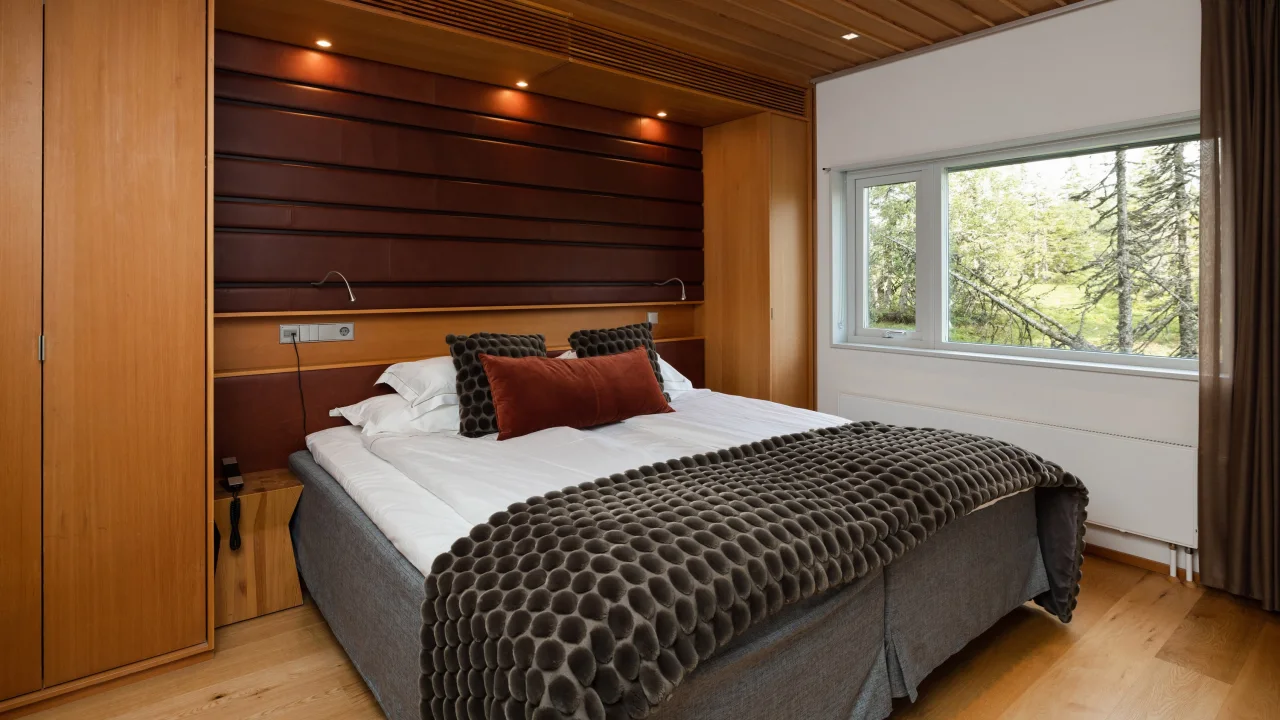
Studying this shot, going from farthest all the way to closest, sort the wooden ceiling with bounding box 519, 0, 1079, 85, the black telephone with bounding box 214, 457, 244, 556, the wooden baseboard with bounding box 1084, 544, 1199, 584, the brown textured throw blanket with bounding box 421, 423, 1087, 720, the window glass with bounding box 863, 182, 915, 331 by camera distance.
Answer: the window glass with bounding box 863, 182, 915, 331, the wooden ceiling with bounding box 519, 0, 1079, 85, the wooden baseboard with bounding box 1084, 544, 1199, 584, the black telephone with bounding box 214, 457, 244, 556, the brown textured throw blanket with bounding box 421, 423, 1087, 720

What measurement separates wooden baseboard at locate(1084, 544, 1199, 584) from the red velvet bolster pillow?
2.05 meters

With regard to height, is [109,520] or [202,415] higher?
[202,415]

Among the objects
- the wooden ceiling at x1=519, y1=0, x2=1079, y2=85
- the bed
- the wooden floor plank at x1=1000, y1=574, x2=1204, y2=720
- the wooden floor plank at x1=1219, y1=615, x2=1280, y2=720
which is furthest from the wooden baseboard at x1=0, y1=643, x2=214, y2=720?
the wooden floor plank at x1=1219, y1=615, x2=1280, y2=720

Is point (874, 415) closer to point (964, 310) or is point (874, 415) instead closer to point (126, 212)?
point (964, 310)

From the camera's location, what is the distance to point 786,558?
1.55 meters

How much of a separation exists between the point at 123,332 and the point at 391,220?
1.19m

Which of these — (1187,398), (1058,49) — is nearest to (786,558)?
(1187,398)

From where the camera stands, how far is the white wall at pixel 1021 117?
9.46 feet

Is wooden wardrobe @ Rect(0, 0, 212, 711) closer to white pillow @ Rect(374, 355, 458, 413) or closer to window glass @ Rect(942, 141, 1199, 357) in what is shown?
white pillow @ Rect(374, 355, 458, 413)

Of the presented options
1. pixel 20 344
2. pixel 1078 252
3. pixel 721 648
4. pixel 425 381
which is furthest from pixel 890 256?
pixel 20 344

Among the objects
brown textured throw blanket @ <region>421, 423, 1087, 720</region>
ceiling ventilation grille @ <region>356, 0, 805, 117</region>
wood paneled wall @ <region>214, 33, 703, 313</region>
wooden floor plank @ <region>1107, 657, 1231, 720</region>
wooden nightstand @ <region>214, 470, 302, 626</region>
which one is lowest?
wooden floor plank @ <region>1107, 657, 1231, 720</region>

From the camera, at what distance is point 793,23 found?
10.8 feet

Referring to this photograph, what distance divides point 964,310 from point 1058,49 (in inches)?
51.5

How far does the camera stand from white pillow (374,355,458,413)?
2.87 metres
